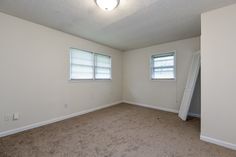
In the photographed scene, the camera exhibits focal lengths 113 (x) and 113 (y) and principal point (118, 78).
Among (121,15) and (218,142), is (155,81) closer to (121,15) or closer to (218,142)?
(218,142)

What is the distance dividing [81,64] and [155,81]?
279 centimetres

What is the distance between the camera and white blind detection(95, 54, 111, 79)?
4.26 metres

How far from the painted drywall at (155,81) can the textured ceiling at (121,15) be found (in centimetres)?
60

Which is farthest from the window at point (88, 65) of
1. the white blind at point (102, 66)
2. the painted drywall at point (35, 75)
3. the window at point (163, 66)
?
the window at point (163, 66)

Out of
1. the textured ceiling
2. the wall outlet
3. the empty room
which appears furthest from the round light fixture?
the wall outlet

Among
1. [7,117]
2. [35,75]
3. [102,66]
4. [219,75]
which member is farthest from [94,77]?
[219,75]

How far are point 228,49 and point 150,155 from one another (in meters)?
2.18

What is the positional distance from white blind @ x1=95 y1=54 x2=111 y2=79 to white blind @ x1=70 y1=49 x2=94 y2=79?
0.24m

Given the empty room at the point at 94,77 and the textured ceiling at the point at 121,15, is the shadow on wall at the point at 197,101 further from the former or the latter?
the textured ceiling at the point at 121,15

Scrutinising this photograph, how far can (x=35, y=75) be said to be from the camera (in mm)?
2691

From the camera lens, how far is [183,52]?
3709 millimetres

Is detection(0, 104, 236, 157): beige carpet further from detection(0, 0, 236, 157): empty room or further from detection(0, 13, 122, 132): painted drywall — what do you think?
detection(0, 13, 122, 132): painted drywall

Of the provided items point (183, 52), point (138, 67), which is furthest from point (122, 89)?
point (183, 52)

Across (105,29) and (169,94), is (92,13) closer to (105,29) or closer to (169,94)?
(105,29)
